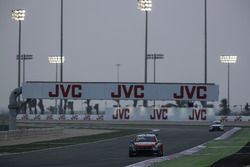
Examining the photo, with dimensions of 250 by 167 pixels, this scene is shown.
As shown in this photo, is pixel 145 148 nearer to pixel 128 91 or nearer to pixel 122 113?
pixel 128 91

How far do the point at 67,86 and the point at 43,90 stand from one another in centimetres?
255

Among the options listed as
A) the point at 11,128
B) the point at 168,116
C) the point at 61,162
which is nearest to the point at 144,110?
the point at 168,116

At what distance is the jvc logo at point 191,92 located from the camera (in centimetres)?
7525

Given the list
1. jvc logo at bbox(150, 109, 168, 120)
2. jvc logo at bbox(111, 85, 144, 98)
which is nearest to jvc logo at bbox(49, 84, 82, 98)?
jvc logo at bbox(111, 85, 144, 98)

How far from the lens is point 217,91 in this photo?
75875 millimetres

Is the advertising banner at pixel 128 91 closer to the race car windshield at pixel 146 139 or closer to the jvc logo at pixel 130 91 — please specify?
the jvc logo at pixel 130 91

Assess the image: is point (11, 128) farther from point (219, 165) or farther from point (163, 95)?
point (219, 165)

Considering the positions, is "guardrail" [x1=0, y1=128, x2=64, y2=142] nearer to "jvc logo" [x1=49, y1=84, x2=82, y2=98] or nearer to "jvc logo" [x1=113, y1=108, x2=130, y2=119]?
"jvc logo" [x1=49, y1=84, x2=82, y2=98]

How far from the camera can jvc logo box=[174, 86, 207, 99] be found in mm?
75250

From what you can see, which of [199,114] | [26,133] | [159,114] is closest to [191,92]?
[26,133]

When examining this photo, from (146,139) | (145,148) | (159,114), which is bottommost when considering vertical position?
(145,148)

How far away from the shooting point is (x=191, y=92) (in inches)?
2970

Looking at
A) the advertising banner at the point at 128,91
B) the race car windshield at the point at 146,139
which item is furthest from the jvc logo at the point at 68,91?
the race car windshield at the point at 146,139

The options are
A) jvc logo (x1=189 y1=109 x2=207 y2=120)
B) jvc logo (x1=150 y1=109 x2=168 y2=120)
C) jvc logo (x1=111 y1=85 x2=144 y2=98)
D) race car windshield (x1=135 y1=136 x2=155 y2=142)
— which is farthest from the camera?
jvc logo (x1=150 y1=109 x2=168 y2=120)
